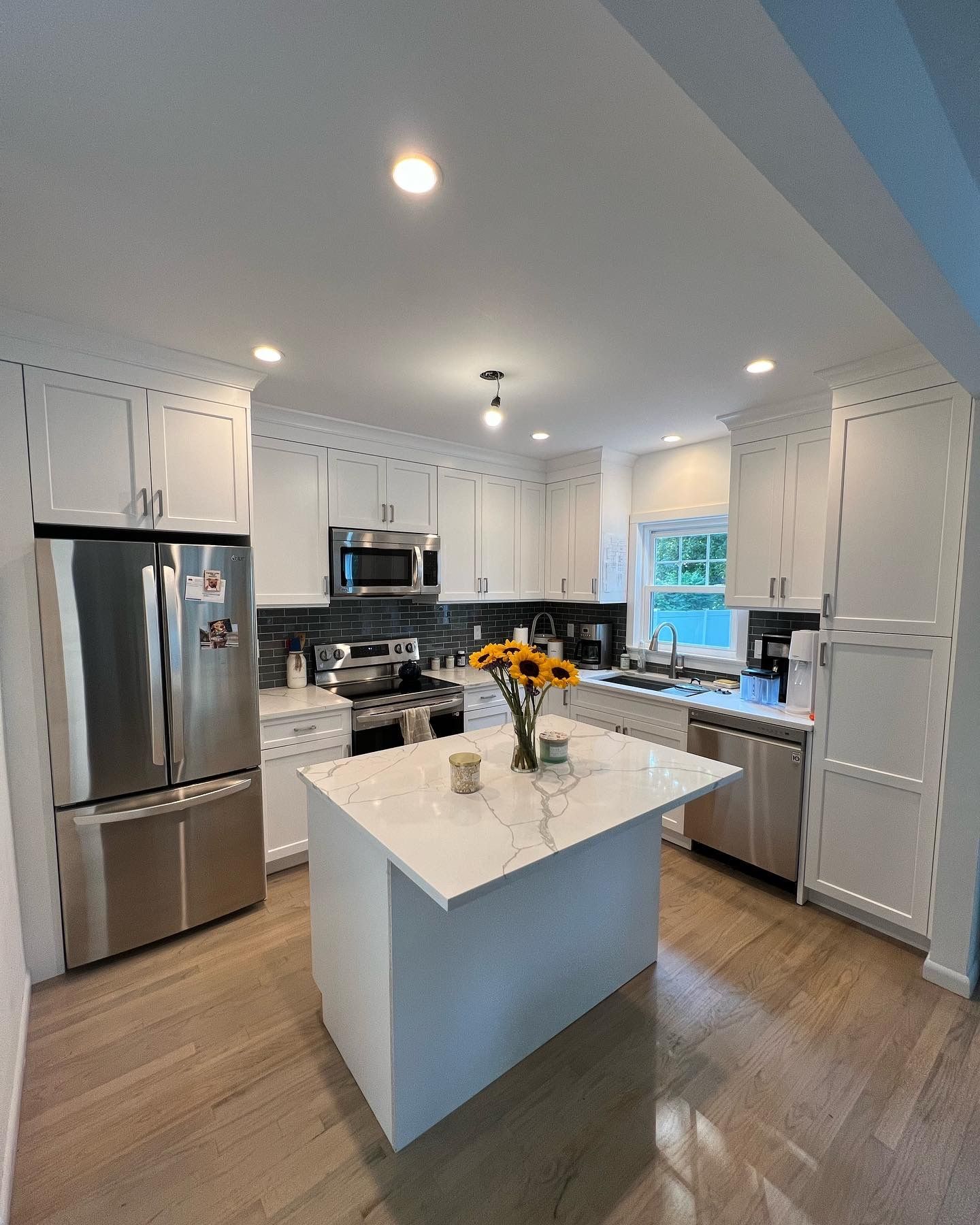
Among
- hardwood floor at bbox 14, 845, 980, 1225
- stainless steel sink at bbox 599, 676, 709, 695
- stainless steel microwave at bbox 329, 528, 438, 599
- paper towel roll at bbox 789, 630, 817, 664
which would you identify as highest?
stainless steel microwave at bbox 329, 528, 438, 599

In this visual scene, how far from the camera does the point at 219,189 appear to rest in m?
1.23

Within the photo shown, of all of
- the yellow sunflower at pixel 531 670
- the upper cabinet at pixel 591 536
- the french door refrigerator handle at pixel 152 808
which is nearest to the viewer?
the yellow sunflower at pixel 531 670

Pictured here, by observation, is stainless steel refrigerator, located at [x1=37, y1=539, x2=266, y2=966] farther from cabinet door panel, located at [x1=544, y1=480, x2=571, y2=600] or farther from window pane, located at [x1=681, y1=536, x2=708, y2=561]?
window pane, located at [x1=681, y1=536, x2=708, y2=561]

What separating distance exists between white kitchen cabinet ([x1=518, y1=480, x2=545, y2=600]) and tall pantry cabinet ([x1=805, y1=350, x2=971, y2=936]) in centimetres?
216

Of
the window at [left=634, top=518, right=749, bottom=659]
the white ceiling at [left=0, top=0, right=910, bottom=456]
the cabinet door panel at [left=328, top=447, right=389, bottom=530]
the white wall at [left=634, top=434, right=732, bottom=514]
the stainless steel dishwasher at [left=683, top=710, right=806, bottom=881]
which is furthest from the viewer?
the window at [left=634, top=518, right=749, bottom=659]

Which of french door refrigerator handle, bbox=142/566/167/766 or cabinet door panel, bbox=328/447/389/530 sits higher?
cabinet door panel, bbox=328/447/389/530

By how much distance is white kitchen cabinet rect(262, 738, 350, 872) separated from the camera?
2.65m

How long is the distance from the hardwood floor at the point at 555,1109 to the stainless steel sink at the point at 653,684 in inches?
57.0

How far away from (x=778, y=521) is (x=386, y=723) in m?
2.43

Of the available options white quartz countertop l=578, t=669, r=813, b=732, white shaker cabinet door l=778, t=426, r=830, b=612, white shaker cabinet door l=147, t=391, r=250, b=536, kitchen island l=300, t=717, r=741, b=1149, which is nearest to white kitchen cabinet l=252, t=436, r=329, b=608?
white shaker cabinet door l=147, t=391, r=250, b=536

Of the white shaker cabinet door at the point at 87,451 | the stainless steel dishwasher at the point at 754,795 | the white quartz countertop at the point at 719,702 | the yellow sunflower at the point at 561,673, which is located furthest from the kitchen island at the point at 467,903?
the white shaker cabinet door at the point at 87,451

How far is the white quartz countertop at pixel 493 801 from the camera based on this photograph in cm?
122

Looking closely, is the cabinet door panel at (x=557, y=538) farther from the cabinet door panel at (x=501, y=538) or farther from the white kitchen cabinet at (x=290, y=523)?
the white kitchen cabinet at (x=290, y=523)

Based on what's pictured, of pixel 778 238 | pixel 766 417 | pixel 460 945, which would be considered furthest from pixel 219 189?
pixel 766 417
